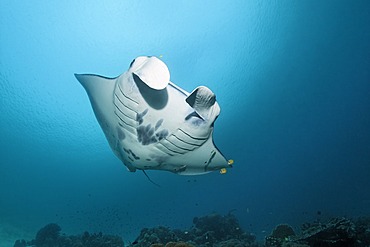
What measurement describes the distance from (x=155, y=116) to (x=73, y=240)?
1082 cm

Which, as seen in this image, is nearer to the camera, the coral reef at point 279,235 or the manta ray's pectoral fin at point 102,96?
the manta ray's pectoral fin at point 102,96

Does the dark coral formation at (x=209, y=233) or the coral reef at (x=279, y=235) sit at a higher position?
the dark coral formation at (x=209, y=233)

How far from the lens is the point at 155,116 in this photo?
3.26 m

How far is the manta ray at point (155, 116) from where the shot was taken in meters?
2.72

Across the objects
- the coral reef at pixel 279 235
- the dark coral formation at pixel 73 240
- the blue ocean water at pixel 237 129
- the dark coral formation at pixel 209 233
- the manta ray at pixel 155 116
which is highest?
the blue ocean water at pixel 237 129

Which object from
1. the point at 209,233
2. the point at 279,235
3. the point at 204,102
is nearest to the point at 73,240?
the point at 209,233

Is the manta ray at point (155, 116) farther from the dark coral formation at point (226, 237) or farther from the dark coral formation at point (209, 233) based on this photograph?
the dark coral formation at point (209, 233)

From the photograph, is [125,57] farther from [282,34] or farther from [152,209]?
[152,209]

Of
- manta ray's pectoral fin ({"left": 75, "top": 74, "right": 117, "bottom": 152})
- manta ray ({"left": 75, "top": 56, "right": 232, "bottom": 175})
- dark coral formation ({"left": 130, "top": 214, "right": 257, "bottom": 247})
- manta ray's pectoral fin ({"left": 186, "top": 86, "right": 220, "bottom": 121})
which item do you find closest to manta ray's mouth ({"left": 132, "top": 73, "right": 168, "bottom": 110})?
manta ray ({"left": 75, "top": 56, "right": 232, "bottom": 175})

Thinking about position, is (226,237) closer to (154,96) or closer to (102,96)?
(102,96)

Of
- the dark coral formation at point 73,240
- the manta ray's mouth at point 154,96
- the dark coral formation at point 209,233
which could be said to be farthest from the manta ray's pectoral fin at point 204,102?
the dark coral formation at point 73,240

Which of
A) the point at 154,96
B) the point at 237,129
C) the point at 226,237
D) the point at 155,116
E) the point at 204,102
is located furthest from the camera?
the point at 237,129

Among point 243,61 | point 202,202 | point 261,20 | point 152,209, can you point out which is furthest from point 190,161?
point 152,209

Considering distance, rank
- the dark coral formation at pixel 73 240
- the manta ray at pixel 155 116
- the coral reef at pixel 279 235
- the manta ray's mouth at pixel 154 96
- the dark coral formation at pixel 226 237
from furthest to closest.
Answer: the dark coral formation at pixel 73 240 → the coral reef at pixel 279 235 → the dark coral formation at pixel 226 237 → the manta ray's mouth at pixel 154 96 → the manta ray at pixel 155 116
